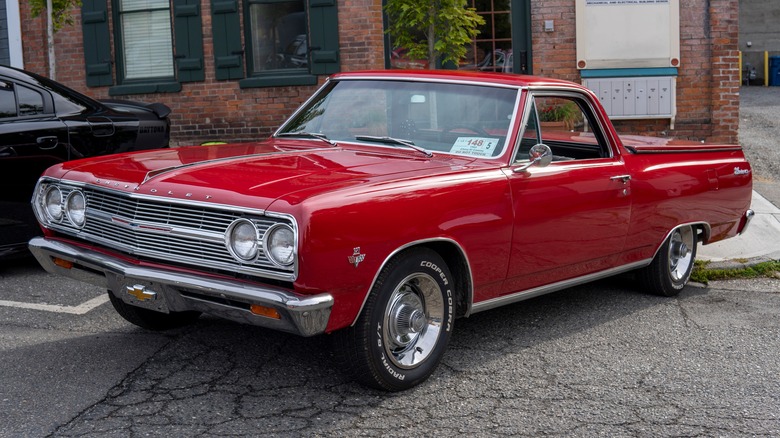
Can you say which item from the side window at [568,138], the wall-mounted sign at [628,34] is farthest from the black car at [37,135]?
the wall-mounted sign at [628,34]

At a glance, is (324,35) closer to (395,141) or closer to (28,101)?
(28,101)

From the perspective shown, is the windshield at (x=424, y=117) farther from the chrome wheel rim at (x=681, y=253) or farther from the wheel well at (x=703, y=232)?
the wheel well at (x=703, y=232)

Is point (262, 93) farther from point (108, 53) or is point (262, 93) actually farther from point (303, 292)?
point (303, 292)

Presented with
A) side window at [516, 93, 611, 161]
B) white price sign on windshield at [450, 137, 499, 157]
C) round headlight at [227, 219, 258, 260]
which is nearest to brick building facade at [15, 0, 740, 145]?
side window at [516, 93, 611, 161]

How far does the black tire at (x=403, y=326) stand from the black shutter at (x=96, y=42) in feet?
31.3

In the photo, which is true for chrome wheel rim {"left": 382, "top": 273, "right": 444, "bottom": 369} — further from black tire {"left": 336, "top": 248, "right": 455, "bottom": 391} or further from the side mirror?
the side mirror

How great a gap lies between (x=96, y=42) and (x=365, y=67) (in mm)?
3698

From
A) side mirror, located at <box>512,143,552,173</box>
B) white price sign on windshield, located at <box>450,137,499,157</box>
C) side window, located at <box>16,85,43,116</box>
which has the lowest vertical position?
side mirror, located at <box>512,143,552,173</box>

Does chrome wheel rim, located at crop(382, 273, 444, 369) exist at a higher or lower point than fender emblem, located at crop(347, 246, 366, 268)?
lower

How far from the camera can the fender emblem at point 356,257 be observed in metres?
4.22

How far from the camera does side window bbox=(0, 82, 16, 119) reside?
23.7ft

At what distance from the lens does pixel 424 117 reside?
219 inches

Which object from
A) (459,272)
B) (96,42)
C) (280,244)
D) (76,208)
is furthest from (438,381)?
(96,42)

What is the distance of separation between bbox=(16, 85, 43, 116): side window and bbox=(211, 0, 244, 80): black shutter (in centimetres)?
542
